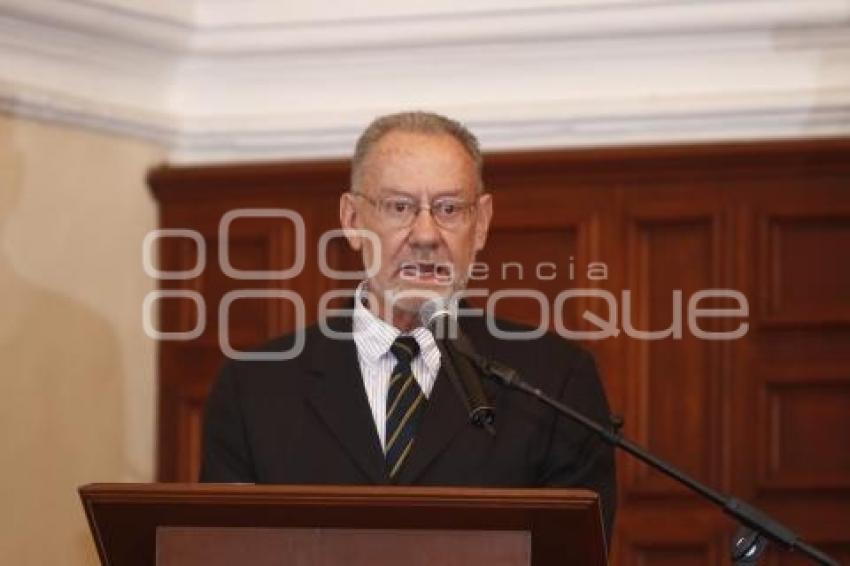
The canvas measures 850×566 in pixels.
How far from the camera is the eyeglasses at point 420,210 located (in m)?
2.92

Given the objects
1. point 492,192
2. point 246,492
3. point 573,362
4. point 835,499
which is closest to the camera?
point 246,492

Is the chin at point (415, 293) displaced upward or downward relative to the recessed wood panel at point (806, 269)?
downward

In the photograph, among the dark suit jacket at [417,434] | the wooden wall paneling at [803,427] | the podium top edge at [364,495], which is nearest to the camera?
the podium top edge at [364,495]

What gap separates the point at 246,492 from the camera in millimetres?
2223

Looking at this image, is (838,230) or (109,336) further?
(109,336)

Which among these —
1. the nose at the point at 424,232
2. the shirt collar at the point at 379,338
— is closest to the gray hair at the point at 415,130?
the nose at the point at 424,232

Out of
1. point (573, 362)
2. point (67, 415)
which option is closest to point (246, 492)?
point (573, 362)

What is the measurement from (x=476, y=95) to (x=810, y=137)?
789 mm

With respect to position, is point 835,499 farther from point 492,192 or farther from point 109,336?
point 109,336

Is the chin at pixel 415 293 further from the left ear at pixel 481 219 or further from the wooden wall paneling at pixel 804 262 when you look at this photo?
the wooden wall paneling at pixel 804 262

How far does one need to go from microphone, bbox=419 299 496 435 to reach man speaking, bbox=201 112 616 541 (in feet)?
1.07

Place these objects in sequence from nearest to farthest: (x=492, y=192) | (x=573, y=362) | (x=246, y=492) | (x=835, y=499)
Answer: (x=246, y=492) < (x=573, y=362) < (x=835, y=499) < (x=492, y=192)

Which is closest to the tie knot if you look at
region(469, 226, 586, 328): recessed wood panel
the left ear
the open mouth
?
the open mouth

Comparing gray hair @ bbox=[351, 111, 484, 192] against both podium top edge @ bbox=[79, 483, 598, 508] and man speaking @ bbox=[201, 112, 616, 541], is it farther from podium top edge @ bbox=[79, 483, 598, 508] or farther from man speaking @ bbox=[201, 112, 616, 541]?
podium top edge @ bbox=[79, 483, 598, 508]
